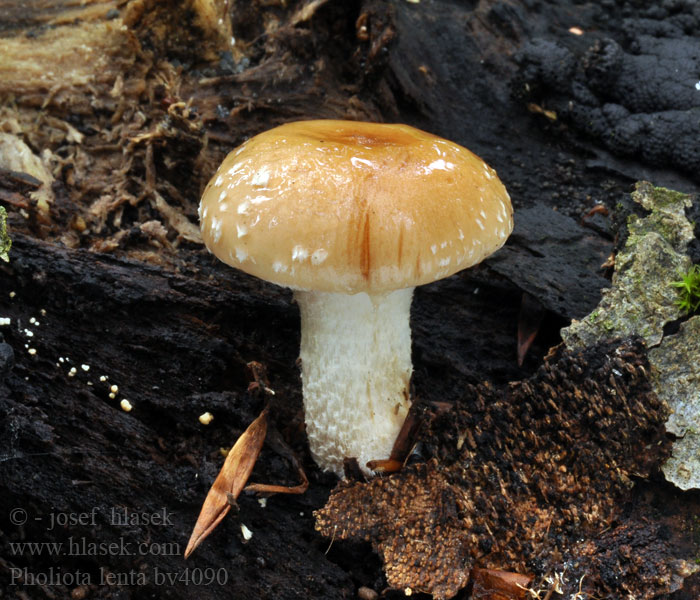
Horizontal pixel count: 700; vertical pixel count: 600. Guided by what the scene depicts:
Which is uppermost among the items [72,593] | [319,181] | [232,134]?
[319,181]

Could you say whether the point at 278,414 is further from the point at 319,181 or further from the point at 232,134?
the point at 232,134

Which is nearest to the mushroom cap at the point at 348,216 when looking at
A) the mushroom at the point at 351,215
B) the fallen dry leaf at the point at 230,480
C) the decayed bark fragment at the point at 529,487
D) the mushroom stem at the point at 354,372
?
the mushroom at the point at 351,215

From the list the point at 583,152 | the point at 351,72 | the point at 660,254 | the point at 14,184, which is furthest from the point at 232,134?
the point at 660,254

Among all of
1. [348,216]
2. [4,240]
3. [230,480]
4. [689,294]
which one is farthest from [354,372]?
[4,240]

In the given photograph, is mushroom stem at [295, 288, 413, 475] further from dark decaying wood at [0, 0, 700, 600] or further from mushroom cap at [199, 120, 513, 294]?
mushroom cap at [199, 120, 513, 294]

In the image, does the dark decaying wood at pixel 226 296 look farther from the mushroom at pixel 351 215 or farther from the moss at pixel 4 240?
the mushroom at pixel 351 215

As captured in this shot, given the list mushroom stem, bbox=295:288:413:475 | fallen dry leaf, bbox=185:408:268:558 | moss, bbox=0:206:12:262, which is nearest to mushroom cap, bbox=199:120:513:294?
mushroom stem, bbox=295:288:413:475
